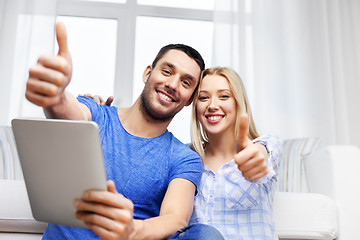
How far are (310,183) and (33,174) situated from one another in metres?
1.22

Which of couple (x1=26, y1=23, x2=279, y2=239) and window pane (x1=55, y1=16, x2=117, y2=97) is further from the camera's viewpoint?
window pane (x1=55, y1=16, x2=117, y2=97)

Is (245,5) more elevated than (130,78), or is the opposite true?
(245,5)

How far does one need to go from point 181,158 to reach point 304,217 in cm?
55

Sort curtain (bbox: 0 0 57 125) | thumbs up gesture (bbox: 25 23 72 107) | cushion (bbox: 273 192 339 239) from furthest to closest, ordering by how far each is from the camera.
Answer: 1. curtain (bbox: 0 0 57 125)
2. cushion (bbox: 273 192 339 239)
3. thumbs up gesture (bbox: 25 23 72 107)

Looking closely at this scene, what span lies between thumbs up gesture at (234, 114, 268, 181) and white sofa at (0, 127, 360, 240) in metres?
0.50

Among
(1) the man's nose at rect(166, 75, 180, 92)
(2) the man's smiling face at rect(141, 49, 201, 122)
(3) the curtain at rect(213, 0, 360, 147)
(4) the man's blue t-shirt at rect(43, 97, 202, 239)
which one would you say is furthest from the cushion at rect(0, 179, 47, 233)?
(3) the curtain at rect(213, 0, 360, 147)

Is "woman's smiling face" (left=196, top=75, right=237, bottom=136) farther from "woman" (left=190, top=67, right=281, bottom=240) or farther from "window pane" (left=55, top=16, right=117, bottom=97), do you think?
"window pane" (left=55, top=16, right=117, bottom=97)

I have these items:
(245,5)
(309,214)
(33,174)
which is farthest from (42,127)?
(245,5)

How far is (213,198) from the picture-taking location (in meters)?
1.13

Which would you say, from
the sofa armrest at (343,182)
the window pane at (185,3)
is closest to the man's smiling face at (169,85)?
the sofa armrest at (343,182)

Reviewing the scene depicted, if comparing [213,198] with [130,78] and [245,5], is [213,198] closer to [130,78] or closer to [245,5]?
[130,78]

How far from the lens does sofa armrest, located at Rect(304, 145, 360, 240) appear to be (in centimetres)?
132

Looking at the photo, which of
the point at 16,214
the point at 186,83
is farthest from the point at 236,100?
the point at 16,214

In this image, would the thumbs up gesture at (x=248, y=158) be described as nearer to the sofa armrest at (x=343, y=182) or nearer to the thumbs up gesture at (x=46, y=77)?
the thumbs up gesture at (x=46, y=77)
